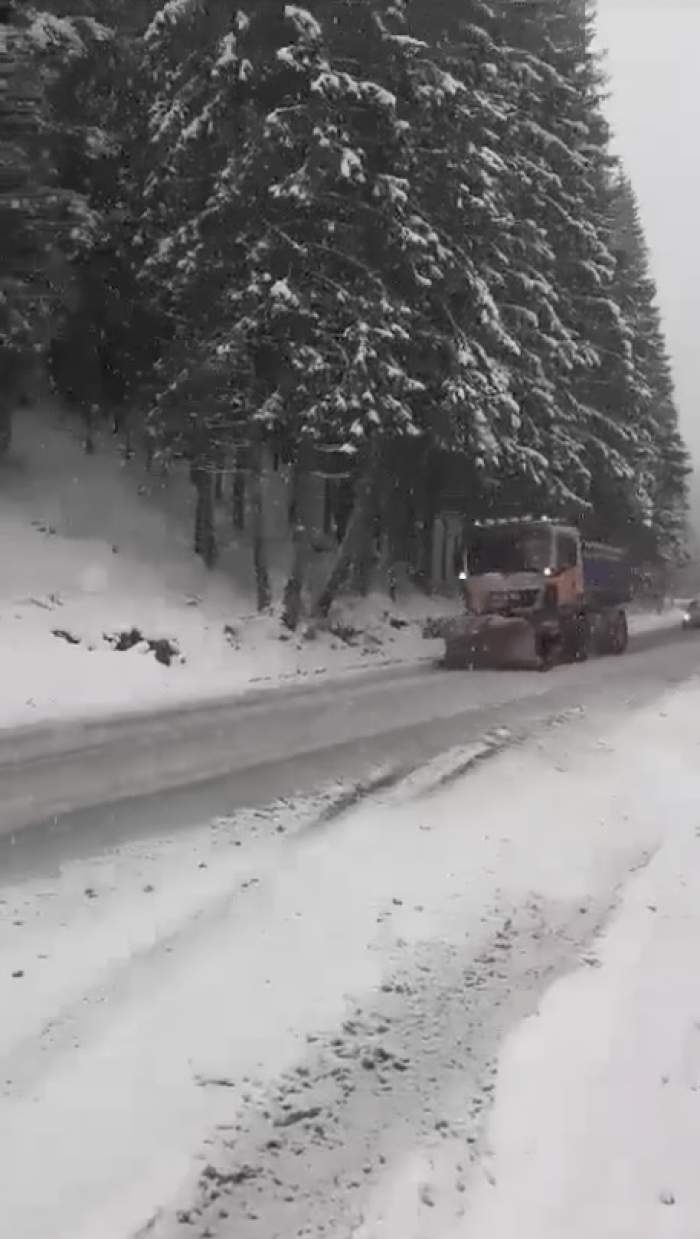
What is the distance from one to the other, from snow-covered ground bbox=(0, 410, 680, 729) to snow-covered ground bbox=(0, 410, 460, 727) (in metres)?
0.03

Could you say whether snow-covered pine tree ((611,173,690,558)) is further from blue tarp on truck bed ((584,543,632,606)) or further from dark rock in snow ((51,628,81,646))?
dark rock in snow ((51,628,81,646))

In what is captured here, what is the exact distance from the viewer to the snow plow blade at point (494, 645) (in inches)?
748

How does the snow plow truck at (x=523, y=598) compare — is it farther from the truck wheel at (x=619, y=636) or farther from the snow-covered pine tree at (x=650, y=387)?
the snow-covered pine tree at (x=650, y=387)

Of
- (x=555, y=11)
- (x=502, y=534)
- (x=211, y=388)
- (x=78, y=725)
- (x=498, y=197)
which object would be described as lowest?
(x=78, y=725)

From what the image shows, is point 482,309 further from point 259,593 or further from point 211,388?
point 259,593

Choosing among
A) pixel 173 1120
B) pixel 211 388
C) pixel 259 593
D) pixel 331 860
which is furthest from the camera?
pixel 259 593

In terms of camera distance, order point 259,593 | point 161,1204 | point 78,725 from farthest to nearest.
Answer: point 259,593 → point 78,725 → point 161,1204

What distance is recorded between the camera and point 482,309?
66.3 ft

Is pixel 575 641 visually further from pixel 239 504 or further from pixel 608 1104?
pixel 608 1104

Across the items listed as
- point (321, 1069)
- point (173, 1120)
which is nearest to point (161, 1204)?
point (173, 1120)

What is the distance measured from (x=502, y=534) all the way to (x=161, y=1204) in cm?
1871

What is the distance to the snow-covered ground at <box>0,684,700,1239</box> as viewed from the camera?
3.32 metres

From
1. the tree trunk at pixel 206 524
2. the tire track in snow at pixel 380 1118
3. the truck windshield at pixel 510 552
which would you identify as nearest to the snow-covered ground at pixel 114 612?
the tree trunk at pixel 206 524

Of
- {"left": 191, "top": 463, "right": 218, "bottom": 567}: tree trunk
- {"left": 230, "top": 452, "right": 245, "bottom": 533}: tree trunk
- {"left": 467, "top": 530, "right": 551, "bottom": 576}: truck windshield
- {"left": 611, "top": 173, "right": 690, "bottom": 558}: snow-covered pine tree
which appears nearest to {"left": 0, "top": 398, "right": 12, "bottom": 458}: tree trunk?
{"left": 191, "top": 463, "right": 218, "bottom": 567}: tree trunk
